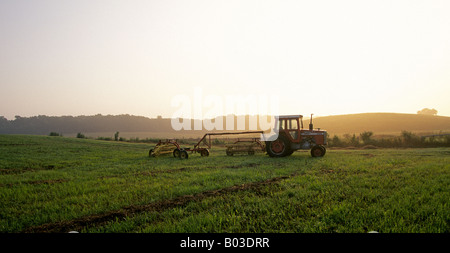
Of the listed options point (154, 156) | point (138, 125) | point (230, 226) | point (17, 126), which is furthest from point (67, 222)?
point (17, 126)

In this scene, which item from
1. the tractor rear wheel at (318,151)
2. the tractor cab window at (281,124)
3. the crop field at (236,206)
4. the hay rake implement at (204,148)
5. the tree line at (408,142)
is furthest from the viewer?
the tree line at (408,142)

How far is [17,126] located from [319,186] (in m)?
147

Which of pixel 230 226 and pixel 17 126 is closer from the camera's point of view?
pixel 230 226

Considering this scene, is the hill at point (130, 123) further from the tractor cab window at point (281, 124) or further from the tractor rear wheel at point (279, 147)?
the tractor rear wheel at point (279, 147)

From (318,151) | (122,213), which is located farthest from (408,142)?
(122,213)

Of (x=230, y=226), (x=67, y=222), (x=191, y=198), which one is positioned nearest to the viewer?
(x=230, y=226)

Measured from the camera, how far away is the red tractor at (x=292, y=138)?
1433cm

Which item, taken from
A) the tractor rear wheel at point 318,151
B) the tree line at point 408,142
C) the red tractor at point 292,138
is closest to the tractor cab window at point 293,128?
the red tractor at point 292,138

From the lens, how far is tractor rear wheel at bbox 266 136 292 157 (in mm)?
14288

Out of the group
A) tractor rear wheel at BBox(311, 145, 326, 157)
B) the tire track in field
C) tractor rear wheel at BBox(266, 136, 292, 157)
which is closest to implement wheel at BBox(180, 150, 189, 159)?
tractor rear wheel at BBox(266, 136, 292, 157)

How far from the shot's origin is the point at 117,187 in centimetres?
659

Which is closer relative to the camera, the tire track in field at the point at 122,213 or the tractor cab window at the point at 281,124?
the tire track in field at the point at 122,213
